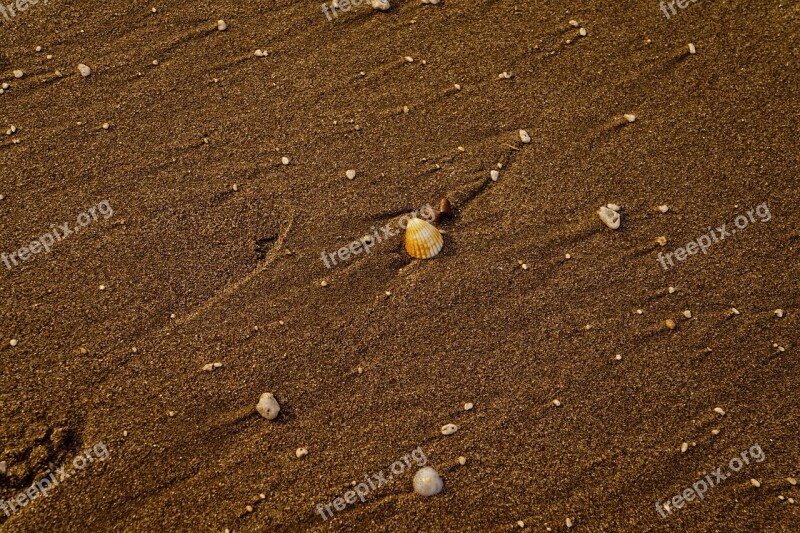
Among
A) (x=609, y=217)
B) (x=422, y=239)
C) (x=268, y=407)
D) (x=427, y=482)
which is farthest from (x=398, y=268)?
(x=609, y=217)

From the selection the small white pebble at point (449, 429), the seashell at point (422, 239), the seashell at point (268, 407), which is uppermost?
the seashell at point (422, 239)

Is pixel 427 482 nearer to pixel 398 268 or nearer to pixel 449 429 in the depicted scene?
pixel 449 429

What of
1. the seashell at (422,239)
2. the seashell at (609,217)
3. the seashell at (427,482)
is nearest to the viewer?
the seashell at (427,482)

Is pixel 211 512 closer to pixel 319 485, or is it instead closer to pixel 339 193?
pixel 319 485

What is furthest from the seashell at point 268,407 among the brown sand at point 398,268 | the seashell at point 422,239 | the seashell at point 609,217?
the seashell at point 609,217

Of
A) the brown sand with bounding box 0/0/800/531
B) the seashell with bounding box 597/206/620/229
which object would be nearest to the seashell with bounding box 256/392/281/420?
the brown sand with bounding box 0/0/800/531

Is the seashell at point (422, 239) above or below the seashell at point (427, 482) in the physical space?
above

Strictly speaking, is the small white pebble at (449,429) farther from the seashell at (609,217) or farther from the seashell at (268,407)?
the seashell at (609,217)
